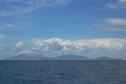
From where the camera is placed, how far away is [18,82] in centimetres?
8331

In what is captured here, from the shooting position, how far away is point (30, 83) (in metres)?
82.4

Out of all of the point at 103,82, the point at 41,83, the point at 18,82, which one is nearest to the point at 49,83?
the point at 41,83

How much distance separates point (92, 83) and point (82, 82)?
2870 millimetres

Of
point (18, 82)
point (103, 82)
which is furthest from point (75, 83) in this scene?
point (18, 82)

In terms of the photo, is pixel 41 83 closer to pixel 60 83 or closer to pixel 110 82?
pixel 60 83

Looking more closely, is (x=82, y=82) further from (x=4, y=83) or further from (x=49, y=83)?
(x=4, y=83)

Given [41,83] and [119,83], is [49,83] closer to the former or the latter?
[41,83]

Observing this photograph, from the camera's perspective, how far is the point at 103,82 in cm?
8350

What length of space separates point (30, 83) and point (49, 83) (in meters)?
4.91

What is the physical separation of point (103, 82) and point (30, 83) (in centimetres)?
1898

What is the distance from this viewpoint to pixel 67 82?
8381 centimetres

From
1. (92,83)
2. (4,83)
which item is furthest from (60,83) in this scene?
(4,83)

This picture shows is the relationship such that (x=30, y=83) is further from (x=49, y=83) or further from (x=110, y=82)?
(x=110, y=82)

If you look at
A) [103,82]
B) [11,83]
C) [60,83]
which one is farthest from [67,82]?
[11,83]
